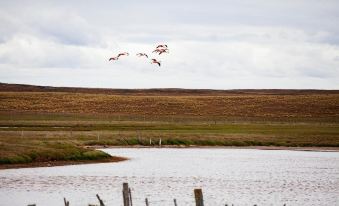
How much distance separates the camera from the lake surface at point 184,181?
129 ft

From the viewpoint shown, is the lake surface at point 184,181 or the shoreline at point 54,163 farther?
the shoreline at point 54,163

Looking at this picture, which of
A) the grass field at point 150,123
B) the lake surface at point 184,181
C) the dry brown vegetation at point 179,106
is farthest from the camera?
the dry brown vegetation at point 179,106

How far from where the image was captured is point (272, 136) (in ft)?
288

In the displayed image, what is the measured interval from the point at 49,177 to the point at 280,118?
9644cm

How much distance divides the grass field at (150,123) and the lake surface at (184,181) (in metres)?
5.52

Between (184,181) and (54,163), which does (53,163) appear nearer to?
(54,163)

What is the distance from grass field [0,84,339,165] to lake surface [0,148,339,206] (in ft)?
18.1

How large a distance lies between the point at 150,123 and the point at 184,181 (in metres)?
65.9

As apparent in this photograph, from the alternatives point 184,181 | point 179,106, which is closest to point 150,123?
point 179,106

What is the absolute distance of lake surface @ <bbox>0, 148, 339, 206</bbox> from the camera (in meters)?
39.4

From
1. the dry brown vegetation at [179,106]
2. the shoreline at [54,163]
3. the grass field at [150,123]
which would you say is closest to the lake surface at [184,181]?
the shoreline at [54,163]

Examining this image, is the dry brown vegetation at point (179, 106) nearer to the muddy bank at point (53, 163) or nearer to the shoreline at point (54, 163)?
the shoreline at point (54, 163)

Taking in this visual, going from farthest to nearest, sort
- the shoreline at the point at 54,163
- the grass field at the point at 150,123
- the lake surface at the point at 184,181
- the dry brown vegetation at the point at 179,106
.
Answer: the dry brown vegetation at the point at 179,106
the grass field at the point at 150,123
the shoreline at the point at 54,163
the lake surface at the point at 184,181

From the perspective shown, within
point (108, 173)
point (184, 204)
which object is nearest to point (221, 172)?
point (108, 173)
